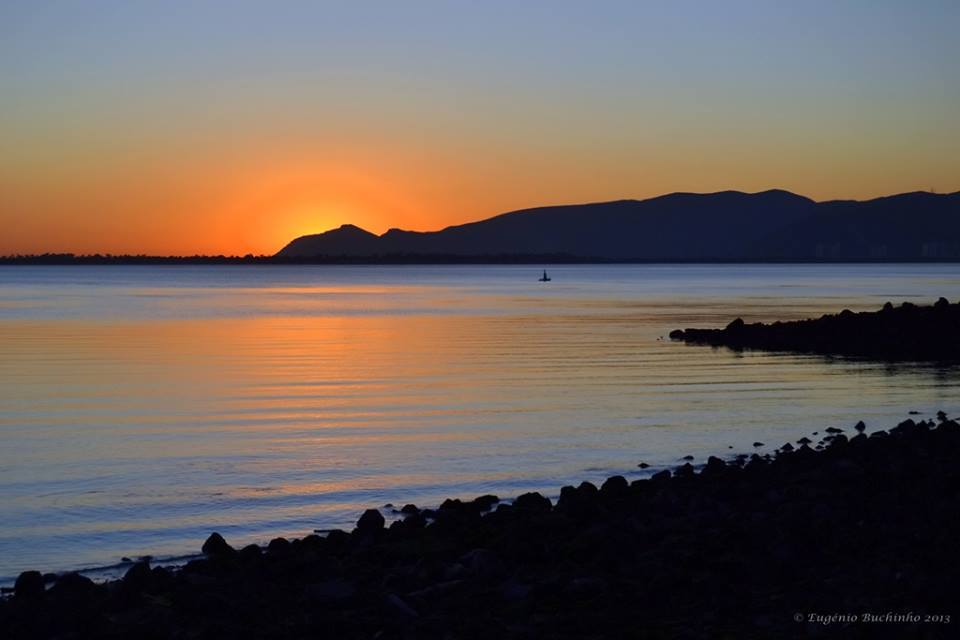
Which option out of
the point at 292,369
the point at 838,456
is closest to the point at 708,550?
the point at 838,456

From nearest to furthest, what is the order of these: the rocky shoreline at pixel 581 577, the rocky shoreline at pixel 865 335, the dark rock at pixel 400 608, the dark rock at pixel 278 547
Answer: the rocky shoreline at pixel 581 577
the dark rock at pixel 400 608
the dark rock at pixel 278 547
the rocky shoreline at pixel 865 335

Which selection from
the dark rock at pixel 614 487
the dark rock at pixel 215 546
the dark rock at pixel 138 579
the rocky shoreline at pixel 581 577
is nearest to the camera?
the rocky shoreline at pixel 581 577

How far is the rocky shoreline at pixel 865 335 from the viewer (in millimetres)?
36531

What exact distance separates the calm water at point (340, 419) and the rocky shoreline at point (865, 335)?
2.35 m

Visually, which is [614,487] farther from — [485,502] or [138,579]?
[138,579]

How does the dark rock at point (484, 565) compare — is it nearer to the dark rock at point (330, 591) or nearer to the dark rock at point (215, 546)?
the dark rock at point (330, 591)

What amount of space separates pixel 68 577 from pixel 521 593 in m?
3.91

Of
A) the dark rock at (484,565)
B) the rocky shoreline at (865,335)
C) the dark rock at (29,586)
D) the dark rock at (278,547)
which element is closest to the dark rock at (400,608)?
the dark rock at (484,565)

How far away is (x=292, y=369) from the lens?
32.1 m

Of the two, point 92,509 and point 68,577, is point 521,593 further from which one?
point 92,509

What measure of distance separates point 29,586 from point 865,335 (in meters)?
34.2

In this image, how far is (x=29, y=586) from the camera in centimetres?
973

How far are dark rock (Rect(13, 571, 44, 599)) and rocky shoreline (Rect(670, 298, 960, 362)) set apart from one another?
29.4 metres

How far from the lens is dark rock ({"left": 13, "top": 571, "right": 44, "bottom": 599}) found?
9.66 metres
